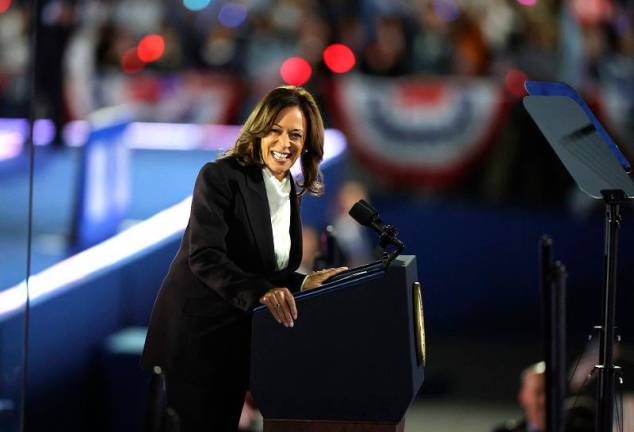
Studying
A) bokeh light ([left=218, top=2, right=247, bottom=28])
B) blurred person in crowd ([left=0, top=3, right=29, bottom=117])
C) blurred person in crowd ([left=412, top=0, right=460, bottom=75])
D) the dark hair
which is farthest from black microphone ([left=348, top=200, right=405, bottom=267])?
bokeh light ([left=218, top=2, right=247, bottom=28])

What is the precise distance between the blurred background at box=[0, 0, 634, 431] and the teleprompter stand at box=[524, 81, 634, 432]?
3.13 metres

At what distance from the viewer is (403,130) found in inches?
376

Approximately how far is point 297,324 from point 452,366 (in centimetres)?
450

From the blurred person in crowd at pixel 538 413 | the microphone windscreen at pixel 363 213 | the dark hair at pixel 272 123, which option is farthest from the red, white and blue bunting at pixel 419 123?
the microphone windscreen at pixel 363 213

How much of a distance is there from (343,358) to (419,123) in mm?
6385

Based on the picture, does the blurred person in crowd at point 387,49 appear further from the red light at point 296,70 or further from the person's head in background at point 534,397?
the person's head in background at point 534,397

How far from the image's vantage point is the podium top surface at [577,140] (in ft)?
12.2

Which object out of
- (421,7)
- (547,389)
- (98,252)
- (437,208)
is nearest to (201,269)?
(547,389)

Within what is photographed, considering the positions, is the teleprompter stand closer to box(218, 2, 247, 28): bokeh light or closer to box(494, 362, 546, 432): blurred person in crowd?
box(494, 362, 546, 432): blurred person in crowd

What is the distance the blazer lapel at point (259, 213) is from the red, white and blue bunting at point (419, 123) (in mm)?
6075

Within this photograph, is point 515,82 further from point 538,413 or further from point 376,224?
point 376,224

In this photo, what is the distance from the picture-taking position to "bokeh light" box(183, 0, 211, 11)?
10.6 metres

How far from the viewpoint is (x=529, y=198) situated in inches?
366

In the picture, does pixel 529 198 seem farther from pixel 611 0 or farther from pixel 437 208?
pixel 611 0
